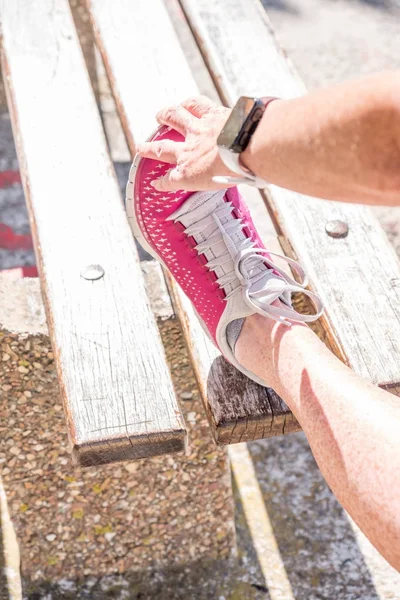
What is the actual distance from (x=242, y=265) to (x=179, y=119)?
1.11ft

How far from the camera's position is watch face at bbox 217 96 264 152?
120cm

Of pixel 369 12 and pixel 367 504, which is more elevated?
pixel 367 504

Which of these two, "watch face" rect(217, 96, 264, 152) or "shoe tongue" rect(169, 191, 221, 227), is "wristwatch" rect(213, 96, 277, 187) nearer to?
"watch face" rect(217, 96, 264, 152)

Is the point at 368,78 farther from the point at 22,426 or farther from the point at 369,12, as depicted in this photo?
the point at 369,12

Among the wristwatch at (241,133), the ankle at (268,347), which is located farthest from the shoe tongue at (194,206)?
the wristwatch at (241,133)

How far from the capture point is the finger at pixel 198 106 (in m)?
1.45

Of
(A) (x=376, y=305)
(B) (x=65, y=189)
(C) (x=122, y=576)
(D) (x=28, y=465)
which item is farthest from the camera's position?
(C) (x=122, y=576)

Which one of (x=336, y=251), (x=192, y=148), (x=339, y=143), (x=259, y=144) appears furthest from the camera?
(x=336, y=251)

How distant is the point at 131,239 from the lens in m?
1.72

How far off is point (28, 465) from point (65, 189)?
0.74 meters

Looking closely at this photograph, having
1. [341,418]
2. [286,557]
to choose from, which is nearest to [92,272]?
[341,418]

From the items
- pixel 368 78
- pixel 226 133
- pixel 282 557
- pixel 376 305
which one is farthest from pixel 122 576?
pixel 368 78

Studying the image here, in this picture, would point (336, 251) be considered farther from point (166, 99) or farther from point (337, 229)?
point (166, 99)

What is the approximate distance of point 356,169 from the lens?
1039 mm
